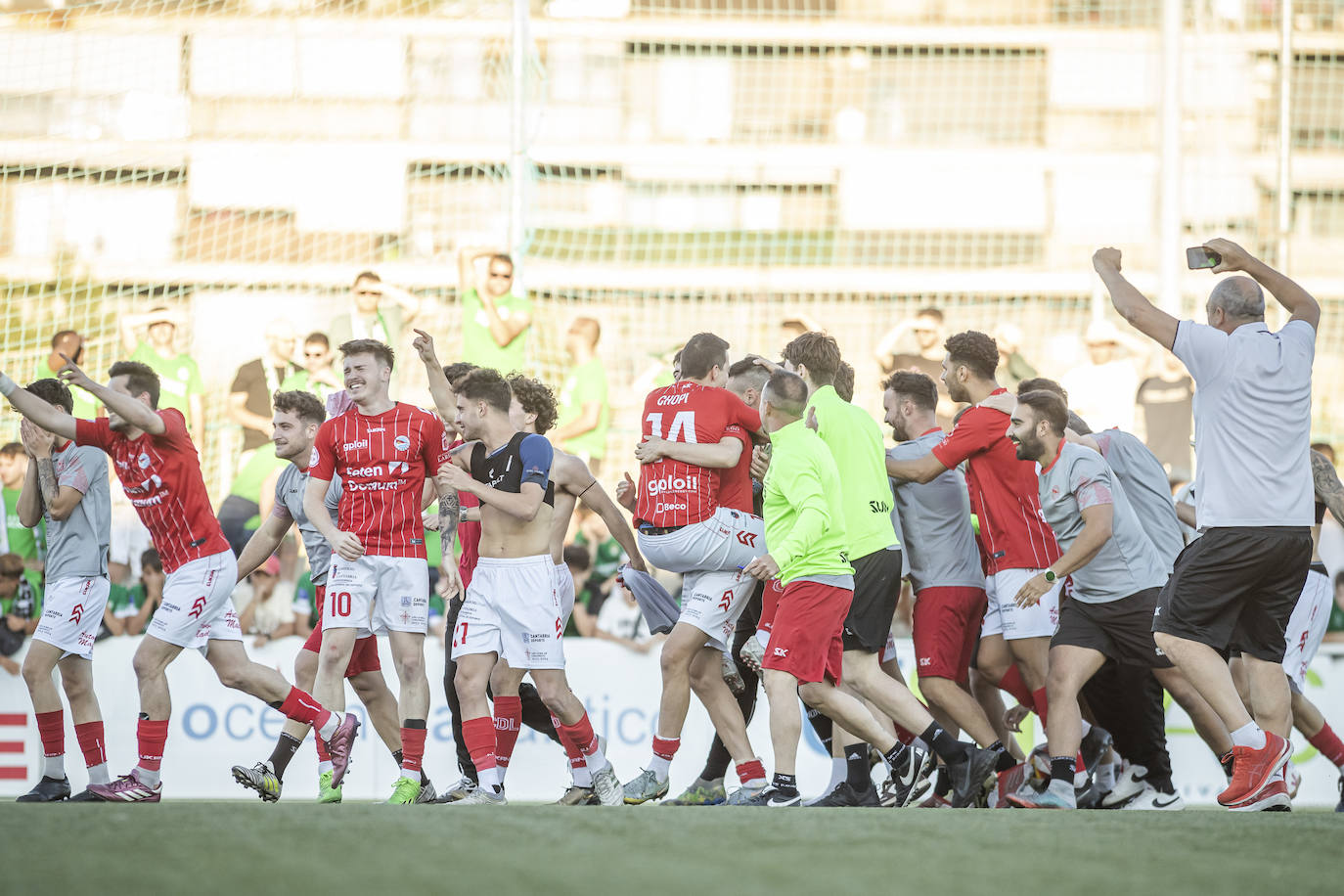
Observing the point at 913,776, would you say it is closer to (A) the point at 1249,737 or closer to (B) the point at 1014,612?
(B) the point at 1014,612

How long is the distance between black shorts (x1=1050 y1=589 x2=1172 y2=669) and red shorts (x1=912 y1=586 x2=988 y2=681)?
55cm

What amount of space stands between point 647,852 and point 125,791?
4054 millimetres

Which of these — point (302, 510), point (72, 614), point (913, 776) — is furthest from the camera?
point (302, 510)

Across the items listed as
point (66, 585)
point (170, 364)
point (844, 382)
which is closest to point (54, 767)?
point (66, 585)

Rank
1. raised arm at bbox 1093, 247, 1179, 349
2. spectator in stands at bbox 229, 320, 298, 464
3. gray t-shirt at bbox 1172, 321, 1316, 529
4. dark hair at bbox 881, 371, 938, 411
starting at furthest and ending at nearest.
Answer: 1. spectator in stands at bbox 229, 320, 298, 464
2. dark hair at bbox 881, 371, 938, 411
3. gray t-shirt at bbox 1172, 321, 1316, 529
4. raised arm at bbox 1093, 247, 1179, 349

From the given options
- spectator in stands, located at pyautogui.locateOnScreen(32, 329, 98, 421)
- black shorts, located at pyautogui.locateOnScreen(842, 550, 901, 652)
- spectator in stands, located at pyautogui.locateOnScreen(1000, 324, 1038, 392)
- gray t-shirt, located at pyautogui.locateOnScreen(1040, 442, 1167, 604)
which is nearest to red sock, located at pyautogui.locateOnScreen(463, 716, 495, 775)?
black shorts, located at pyautogui.locateOnScreen(842, 550, 901, 652)

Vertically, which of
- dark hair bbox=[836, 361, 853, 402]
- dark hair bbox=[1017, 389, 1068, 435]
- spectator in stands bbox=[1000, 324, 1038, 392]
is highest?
spectator in stands bbox=[1000, 324, 1038, 392]

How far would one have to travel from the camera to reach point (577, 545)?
11.3 meters

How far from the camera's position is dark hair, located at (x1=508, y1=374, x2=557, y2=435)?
7.66 m

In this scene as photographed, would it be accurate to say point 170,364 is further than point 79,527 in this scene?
Yes

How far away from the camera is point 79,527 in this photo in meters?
8.19

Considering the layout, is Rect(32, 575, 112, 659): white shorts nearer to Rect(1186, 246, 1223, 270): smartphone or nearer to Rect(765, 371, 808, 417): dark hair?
Rect(765, 371, 808, 417): dark hair

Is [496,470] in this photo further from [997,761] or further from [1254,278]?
[1254,278]

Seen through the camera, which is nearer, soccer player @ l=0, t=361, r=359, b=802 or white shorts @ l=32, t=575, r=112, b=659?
soccer player @ l=0, t=361, r=359, b=802
